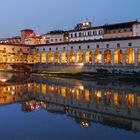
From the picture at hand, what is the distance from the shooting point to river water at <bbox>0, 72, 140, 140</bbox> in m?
16.9

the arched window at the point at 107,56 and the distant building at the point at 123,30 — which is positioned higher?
the distant building at the point at 123,30

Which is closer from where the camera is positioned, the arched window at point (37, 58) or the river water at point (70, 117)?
the river water at point (70, 117)

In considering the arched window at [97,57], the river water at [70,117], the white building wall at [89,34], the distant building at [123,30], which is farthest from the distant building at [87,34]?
the river water at [70,117]

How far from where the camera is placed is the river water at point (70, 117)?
55.5ft

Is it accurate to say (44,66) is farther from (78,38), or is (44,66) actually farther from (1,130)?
(1,130)

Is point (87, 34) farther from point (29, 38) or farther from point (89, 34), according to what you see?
point (29, 38)

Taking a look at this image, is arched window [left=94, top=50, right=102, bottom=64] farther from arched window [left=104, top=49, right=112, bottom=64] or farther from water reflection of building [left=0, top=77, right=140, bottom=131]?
water reflection of building [left=0, top=77, right=140, bottom=131]

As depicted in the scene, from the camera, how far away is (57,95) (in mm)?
32688

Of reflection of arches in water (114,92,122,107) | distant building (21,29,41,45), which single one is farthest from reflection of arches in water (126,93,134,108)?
distant building (21,29,41,45)

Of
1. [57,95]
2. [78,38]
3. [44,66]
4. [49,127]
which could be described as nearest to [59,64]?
[44,66]

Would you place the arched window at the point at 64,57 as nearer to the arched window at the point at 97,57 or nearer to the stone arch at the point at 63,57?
the stone arch at the point at 63,57

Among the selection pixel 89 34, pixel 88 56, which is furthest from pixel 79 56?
pixel 89 34

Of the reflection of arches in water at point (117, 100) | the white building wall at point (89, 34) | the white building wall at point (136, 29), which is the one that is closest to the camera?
the reflection of arches in water at point (117, 100)

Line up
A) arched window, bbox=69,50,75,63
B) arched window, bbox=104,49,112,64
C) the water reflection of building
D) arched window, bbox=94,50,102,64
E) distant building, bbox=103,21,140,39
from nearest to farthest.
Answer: the water reflection of building
arched window, bbox=104,49,112,64
arched window, bbox=94,50,102,64
distant building, bbox=103,21,140,39
arched window, bbox=69,50,75,63
